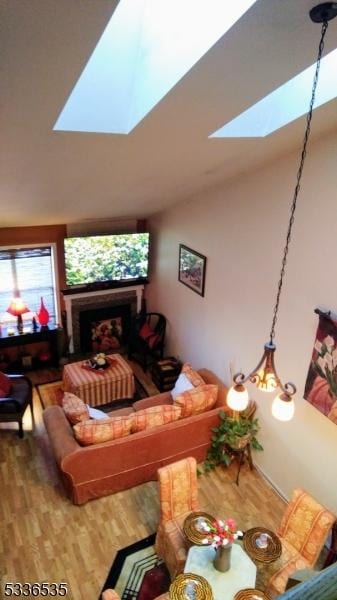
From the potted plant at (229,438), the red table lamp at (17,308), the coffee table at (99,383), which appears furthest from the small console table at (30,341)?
the potted plant at (229,438)

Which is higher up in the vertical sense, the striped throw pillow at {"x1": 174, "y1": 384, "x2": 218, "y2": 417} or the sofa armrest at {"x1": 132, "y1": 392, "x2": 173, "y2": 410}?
the striped throw pillow at {"x1": 174, "y1": 384, "x2": 218, "y2": 417}

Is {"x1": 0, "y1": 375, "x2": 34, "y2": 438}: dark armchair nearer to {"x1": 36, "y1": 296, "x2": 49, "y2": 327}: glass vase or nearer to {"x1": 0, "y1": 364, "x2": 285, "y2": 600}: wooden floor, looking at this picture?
{"x1": 0, "y1": 364, "x2": 285, "y2": 600}: wooden floor

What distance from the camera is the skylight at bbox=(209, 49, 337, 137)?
2570 mm

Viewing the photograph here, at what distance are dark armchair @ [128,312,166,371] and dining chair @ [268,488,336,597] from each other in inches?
141

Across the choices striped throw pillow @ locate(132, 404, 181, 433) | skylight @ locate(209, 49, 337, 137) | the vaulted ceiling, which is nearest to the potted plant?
striped throw pillow @ locate(132, 404, 181, 433)

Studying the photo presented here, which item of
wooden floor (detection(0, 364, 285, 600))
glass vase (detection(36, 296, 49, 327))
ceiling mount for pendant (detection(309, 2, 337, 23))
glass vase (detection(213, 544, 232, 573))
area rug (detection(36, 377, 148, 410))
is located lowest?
wooden floor (detection(0, 364, 285, 600))

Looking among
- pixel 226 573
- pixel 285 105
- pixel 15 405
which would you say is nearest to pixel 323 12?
pixel 285 105

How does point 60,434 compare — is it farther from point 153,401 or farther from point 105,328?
point 105,328

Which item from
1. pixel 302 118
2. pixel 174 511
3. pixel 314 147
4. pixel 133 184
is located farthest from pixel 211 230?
pixel 174 511

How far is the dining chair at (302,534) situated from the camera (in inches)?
120

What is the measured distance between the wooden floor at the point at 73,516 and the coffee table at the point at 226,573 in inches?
24.9

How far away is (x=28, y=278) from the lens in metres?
6.25

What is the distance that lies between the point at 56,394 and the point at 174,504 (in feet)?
9.74

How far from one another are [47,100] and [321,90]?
1738 millimetres
